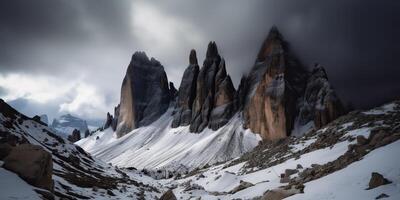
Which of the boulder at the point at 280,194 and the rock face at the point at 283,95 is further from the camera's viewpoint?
the rock face at the point at 283,95

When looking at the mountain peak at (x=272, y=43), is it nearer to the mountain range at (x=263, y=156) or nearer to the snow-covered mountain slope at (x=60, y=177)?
the mountain range at (x=263, y=156)

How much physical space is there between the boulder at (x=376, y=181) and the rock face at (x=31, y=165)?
76.0 ft

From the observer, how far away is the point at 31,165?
1036 inches

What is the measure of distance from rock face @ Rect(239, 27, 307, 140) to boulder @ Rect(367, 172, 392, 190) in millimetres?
136042

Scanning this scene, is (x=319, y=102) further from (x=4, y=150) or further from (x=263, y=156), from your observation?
(x=4, y=150)

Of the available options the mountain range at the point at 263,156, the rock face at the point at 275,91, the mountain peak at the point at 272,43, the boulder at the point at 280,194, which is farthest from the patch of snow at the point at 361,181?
the mountain peak at the point at 272,43

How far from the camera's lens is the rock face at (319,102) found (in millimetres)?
136250

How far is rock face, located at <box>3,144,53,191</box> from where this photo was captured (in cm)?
2580

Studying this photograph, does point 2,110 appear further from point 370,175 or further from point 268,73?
point 268,73

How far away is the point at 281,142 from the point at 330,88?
148ft

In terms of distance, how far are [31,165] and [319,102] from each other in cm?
13774

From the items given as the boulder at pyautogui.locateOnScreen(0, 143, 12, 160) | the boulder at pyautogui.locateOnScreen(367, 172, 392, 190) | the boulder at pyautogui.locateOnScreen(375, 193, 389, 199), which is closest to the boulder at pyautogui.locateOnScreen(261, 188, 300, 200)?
the boulder at pyautogui.locateOnScreen(367, 172, 392, 190)

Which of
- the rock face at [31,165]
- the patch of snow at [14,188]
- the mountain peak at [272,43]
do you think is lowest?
A: the patch of snow at [14,188]

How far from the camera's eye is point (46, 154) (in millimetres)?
27812
